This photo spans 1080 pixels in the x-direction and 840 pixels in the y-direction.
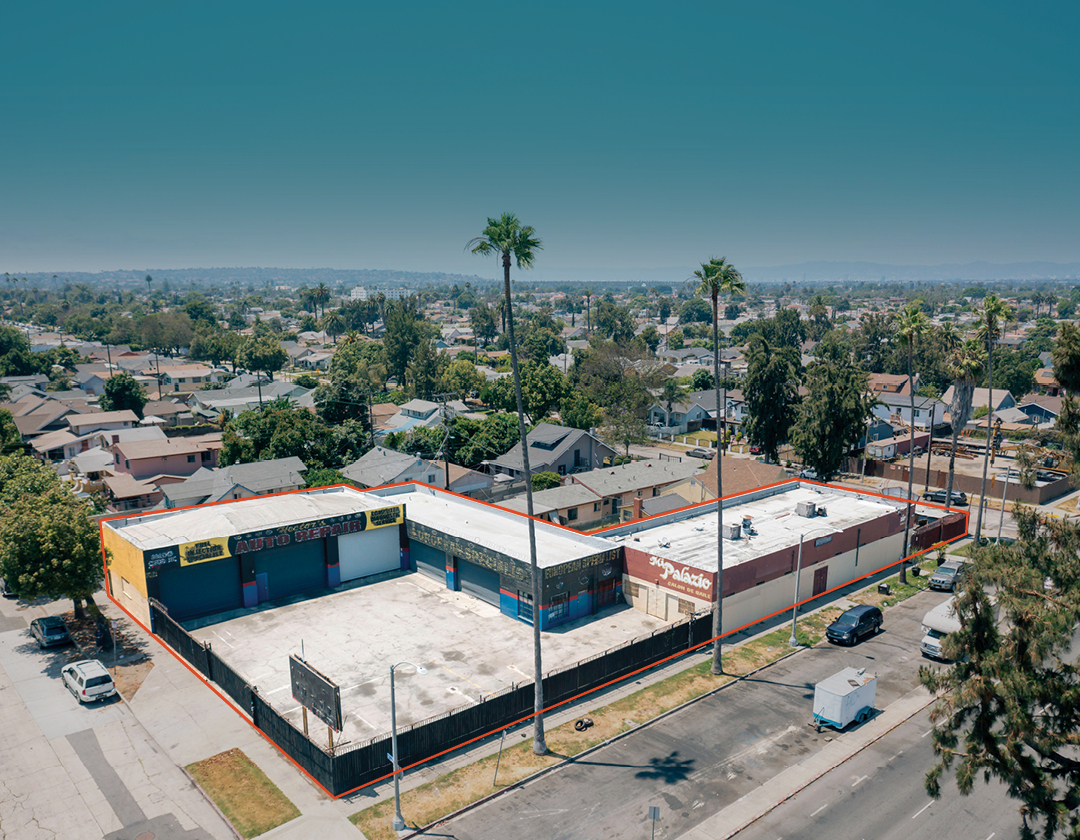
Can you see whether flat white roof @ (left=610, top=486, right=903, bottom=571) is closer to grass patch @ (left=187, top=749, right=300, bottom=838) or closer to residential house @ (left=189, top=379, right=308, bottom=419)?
grass patch @ (left=187, top=749, right=300, bottom=838)

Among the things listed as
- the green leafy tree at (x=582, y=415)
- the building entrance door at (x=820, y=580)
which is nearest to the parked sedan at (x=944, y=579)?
the building entrance door at (x=820, y=580)

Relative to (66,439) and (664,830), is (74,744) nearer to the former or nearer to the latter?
(664,830)

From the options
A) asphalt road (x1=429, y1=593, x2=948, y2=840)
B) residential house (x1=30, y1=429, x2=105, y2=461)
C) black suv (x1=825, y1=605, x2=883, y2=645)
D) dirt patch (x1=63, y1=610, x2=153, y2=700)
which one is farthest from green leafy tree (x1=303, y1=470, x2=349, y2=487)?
black suv (x1=825, y1=605, x2=883, y2=645)

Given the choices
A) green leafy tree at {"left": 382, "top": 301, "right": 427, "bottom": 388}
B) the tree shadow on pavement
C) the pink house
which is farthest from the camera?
green leafy tree at {"left": 382, "top": 301, "right": 427, "bottom": 388}

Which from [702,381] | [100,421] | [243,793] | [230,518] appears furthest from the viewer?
[702,381]

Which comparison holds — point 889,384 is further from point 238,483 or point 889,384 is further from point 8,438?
point 8,438

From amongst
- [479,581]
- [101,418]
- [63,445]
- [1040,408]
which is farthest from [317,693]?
[1040,408]

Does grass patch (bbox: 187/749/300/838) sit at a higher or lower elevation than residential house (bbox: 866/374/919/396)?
lower

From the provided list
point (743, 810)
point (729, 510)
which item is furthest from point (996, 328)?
point (743, 810)
